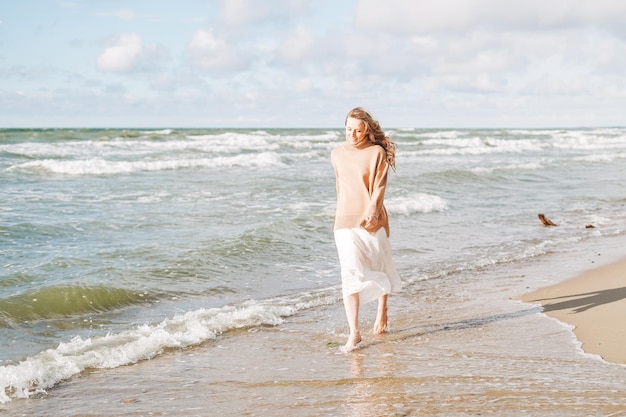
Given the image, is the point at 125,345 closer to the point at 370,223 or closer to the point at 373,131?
the point at 370,223

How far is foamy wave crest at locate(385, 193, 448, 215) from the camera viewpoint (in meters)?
14.3

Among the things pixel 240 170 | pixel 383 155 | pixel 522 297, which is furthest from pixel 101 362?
pixel 240 170

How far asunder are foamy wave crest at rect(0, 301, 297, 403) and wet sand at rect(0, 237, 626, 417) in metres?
0.11

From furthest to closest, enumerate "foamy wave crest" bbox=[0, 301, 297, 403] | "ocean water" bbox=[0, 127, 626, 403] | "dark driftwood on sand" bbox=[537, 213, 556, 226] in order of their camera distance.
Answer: "dark driftwood on sand" bbox=[537, 213, 556, 226]
"ocean water" bbox=[0, 127, 626, 403]
"foamy wave crest" bbox=[0, 301, 297, 403]

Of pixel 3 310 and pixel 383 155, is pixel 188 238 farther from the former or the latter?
pixel 383 155

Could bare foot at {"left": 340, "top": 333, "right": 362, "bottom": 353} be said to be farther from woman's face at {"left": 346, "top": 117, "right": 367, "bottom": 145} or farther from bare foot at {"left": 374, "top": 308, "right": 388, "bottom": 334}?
woman's face at {"left": 346, "top": 117, "right": 367, "bottom": 145}

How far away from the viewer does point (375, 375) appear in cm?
461

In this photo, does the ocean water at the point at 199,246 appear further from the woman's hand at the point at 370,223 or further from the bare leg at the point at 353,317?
the woman's hand at the point at 370,223

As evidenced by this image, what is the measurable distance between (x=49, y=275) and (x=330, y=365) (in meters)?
4.49

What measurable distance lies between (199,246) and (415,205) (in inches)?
240

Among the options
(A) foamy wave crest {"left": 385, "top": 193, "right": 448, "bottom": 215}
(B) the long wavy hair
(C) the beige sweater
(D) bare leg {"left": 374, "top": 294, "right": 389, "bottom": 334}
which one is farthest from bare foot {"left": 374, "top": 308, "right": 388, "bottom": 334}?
(A) foamy wave crest {"left": 385, "top": 193, "right": 448, "bottom": 215}

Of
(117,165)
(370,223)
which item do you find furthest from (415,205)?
(117,165)

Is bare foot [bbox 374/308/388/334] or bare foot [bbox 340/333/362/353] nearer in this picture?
bare foot [bbox 340/333/362/353]

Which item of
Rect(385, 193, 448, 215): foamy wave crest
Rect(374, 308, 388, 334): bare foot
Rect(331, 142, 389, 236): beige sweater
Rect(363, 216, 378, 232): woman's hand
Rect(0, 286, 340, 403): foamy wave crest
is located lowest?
Rect(0, 286, 340, 403): foamy wave crest
